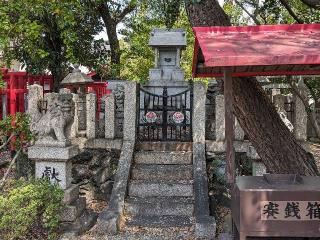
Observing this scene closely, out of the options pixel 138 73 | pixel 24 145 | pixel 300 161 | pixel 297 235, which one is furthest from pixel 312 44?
pixel 138 73

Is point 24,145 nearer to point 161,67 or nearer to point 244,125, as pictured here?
point 244,125

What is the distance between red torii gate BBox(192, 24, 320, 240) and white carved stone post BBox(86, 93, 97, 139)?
4.55m

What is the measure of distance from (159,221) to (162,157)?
1825 mm

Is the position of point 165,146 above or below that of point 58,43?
below

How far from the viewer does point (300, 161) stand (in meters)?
6.41

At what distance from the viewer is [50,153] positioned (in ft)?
24.2

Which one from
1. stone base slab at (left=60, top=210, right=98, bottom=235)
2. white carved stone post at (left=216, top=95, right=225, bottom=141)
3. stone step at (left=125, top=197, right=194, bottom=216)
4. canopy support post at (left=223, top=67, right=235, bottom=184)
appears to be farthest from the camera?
white carved stone post at (left=216, top=95, right=225, bottom=141)

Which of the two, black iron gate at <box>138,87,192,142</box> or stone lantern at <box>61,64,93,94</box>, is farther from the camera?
stone lantern at <box>61,64,93,94</box>

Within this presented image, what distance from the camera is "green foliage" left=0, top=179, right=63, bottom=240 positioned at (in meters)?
6.00

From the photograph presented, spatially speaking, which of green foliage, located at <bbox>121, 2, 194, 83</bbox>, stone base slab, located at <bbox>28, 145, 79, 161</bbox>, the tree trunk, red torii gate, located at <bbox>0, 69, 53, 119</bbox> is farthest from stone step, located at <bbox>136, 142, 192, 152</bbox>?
green foliage, located at <bbox>121, 2, 194, 83</bbox>

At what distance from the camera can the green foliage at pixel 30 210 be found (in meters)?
6.00

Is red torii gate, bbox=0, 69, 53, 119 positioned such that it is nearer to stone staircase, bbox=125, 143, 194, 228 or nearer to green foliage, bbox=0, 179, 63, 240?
stone staircase, bbox=125, 143, 194, 228

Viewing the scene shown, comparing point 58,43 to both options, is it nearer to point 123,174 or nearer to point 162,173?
point 123,174

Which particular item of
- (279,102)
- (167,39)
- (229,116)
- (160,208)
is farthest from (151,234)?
(167,39)
